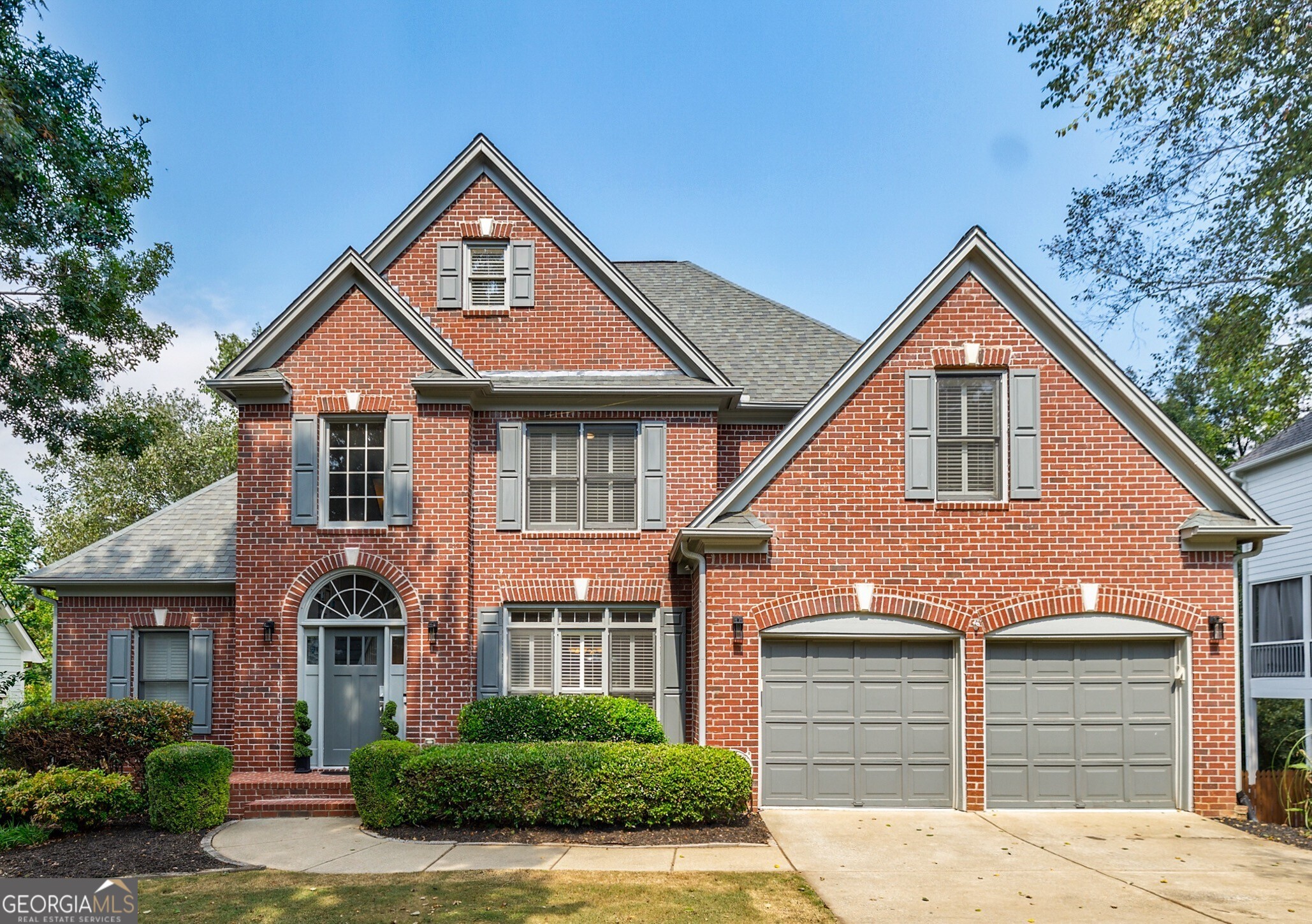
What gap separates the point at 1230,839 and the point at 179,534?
1621cm

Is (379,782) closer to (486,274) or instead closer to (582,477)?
(582,477)

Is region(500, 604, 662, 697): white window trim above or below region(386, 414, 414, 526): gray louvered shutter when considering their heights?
below

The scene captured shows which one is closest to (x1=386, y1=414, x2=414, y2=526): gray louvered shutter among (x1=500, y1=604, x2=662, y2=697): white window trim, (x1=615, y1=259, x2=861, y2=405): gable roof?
(x1=500, y1=604, x2=662, y2=697): white window trim

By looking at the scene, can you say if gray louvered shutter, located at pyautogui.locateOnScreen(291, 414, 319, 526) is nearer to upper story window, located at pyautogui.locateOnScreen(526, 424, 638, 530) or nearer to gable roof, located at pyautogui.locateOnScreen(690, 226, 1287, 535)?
upper story window, located at pyautogui.locateOnScreen(526, 424, 638, 530)

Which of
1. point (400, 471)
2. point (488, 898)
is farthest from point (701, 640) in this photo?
point (400, 471)

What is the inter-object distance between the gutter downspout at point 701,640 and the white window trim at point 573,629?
156 centimetres

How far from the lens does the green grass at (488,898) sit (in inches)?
315

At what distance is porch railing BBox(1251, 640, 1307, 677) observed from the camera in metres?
20.6

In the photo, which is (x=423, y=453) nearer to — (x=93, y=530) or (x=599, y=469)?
(x=599, y=469)

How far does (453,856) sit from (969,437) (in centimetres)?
830

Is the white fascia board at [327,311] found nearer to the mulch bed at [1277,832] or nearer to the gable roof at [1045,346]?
the gable roof at [1045,346]

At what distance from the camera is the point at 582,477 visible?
15031 millimetres

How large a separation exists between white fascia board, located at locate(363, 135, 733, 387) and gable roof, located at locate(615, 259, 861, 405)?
1281 mm

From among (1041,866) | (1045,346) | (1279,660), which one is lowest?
(1041,866)
